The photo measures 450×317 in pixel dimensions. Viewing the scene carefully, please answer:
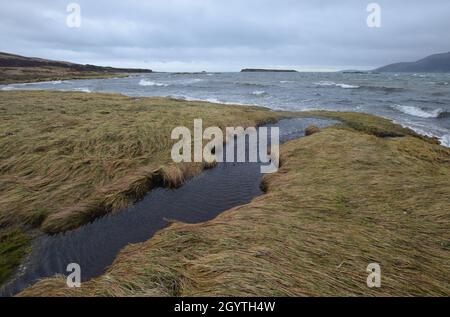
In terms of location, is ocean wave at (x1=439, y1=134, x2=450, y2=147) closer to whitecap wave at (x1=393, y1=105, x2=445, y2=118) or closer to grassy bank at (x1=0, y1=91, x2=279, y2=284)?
whitecap wave at (x1=393, y1=105, x2=445, y2=118)

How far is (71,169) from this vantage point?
997 centimetres

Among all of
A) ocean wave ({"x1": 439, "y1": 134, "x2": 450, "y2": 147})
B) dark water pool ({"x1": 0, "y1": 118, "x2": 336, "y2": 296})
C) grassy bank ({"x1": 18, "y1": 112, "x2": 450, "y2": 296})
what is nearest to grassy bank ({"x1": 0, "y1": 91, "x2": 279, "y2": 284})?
dark water pool ({"x1": 0, "y1": 118, "x2": 336, "y2": 296})

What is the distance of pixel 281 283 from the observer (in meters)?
4.75

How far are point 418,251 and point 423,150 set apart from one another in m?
8.76

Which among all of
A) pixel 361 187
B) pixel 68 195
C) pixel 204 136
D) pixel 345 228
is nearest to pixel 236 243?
pixel 345 228

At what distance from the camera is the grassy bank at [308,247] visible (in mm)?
4754

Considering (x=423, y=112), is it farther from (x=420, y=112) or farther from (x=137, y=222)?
(x=137, y=222)

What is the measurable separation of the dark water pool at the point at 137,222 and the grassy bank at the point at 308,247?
2.05 feet

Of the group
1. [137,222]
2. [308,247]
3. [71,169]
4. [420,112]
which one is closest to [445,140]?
[420,112]

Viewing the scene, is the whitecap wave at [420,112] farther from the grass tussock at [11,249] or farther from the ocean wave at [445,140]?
the grass tussock at [11,249]

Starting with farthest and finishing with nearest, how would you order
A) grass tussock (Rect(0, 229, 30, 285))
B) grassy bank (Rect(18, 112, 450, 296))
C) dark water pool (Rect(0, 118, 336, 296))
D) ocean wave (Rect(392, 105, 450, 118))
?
1. ocean wave (Rect(392, 105, 450, 118))
2. dark water pool (Rect(0, 118, 336, 296))
3. grass tussock (Rect(0, 229, 30, 285))
4. grassy bank (Rect(18, 112, 450, 296))

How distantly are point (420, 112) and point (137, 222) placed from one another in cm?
3150

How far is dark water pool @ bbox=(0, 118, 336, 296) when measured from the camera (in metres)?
5.86

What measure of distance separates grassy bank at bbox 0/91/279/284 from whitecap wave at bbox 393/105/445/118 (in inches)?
935
